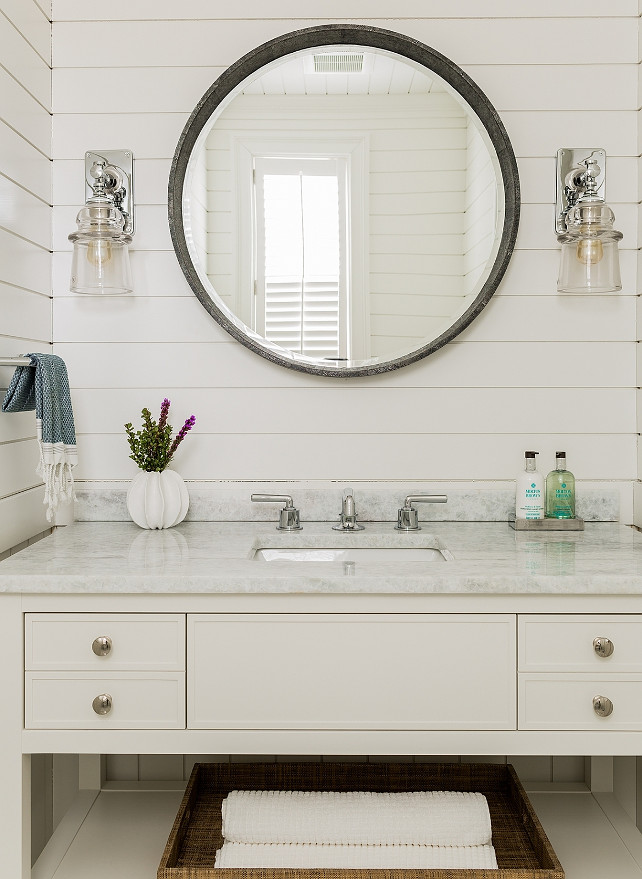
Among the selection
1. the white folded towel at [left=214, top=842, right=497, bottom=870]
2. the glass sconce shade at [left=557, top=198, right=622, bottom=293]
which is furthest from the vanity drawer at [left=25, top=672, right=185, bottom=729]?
the glass sconce shade at [left=557, top=198, right=622, bottom=293]

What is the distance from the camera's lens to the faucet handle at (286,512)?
5.97 feet

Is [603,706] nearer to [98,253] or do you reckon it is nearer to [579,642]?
[579,642]

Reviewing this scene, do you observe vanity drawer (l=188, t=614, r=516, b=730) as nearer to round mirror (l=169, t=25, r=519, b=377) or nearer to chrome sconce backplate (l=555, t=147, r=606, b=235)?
round mirror (l=169, t=25, r=519, b=377)

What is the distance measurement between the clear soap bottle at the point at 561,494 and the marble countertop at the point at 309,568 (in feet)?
0.36

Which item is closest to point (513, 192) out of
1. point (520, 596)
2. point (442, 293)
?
point (442, 293)

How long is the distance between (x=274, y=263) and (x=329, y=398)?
14.4 inches

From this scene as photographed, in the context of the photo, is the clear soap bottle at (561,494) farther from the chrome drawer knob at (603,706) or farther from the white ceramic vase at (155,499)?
the white ceramic vase at (155,499)

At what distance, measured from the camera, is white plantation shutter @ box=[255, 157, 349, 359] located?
1878 millimetres

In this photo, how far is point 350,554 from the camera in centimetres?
177

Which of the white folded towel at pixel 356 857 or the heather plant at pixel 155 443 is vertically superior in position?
the heather plant at pixel 155 443

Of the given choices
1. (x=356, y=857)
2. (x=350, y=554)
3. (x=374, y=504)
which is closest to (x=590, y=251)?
(x=374, y=504)

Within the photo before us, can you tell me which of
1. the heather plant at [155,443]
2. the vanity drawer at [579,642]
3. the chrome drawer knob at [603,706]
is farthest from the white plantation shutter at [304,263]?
the chrome drawer knob at [603,706]

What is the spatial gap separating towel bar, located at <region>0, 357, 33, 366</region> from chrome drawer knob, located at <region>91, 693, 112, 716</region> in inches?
27.0

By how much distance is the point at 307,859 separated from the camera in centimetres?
140
